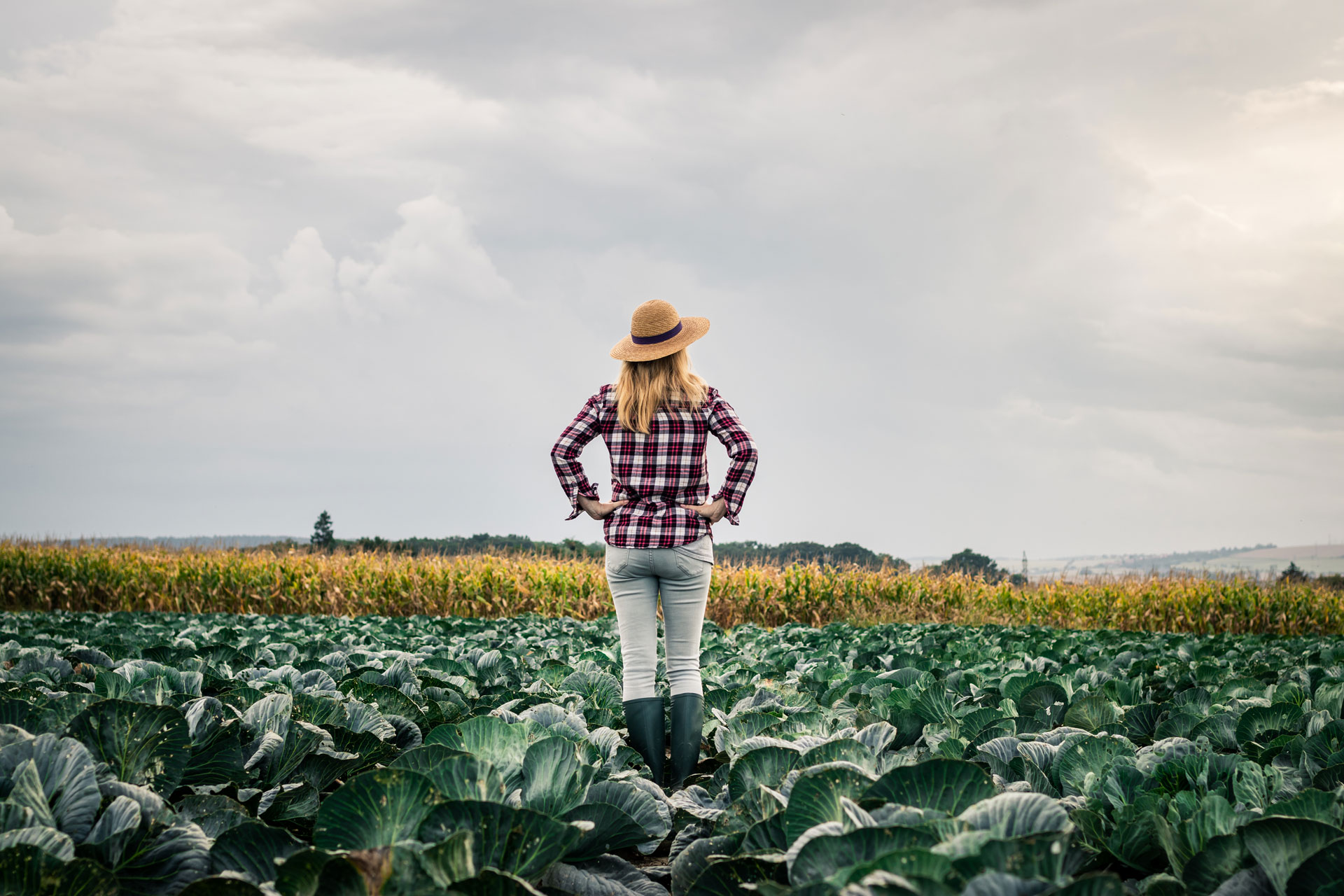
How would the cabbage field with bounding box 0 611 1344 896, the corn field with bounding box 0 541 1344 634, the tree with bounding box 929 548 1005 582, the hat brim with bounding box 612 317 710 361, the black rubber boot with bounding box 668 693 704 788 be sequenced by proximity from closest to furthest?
the cabbage field with bounding box 0 611 1344 896, the black rubber boot with bounding box 668 693 704 788, the hat brim with bounding box 612 317 710 361, the corn field with bounding box 0 541 1344 634, the tree with bounding box 929 548 1005 582

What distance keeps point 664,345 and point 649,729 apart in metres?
1.72

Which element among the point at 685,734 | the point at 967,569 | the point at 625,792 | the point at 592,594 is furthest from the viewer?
the point at 967,569

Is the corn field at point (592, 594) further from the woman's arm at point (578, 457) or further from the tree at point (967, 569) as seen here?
the woman's arm at point (578, 457)

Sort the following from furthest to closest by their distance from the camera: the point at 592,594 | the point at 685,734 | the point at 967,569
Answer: the point at 967,569, the point at 592,594, the point at 685,734

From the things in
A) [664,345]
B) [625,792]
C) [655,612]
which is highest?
[664,345]

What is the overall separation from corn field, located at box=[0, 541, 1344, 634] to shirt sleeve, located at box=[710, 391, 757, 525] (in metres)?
11.9

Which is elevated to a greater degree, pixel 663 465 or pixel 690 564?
pixel 663 465

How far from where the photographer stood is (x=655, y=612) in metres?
3.47

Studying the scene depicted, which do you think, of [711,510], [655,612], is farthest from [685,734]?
[711,510]

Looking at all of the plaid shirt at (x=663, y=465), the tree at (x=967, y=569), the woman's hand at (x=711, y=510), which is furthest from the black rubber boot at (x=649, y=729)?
the tree at (x=967, y=569)

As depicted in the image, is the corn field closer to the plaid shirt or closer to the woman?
the woman

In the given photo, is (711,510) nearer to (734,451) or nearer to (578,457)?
(734,451)

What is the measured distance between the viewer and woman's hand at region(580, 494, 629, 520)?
350 centimetres

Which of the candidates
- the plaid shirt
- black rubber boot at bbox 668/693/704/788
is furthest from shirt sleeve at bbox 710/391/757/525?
black rubber boot at bbox 668/693/704/788
